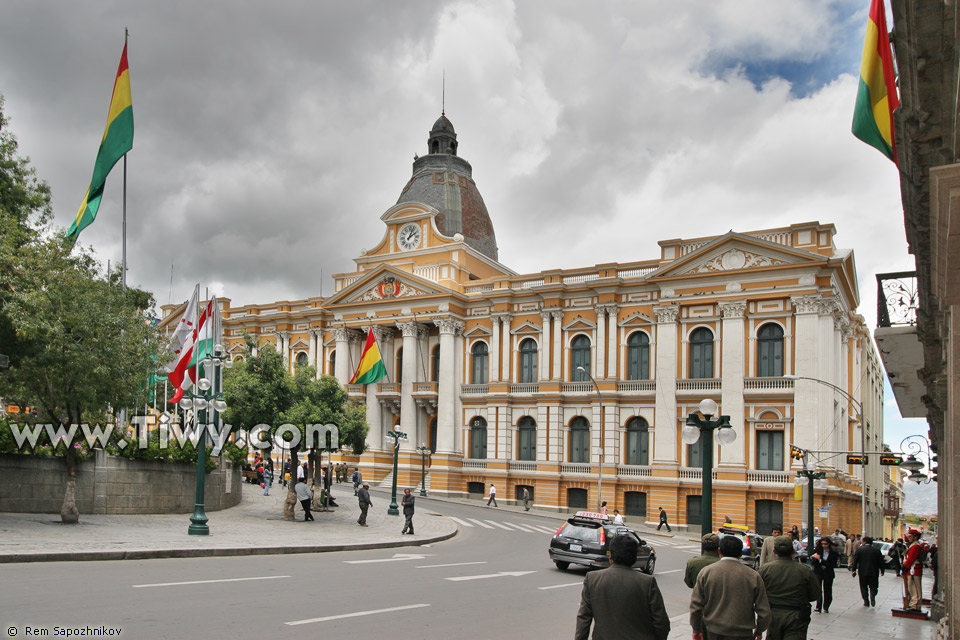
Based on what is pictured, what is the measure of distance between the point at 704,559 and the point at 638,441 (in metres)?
36.7

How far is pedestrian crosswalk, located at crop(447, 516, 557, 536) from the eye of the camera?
112ft

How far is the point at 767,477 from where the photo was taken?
1585 inches

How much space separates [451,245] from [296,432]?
2598 centimetres

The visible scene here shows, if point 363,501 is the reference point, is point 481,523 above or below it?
below

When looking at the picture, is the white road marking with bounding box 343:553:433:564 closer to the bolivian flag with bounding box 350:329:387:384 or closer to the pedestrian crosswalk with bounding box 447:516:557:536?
the pedestrian crosswalk with bounding box 447:516:557:536

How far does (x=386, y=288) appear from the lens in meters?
53.1

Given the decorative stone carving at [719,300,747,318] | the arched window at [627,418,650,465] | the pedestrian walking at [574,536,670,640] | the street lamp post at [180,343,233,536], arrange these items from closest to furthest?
the pedestrian walking at [574,536,670,640], the street lamp post at [180,343,233,536], the decorative stone carving at [719,300,747,318], the arched window at [627,418,650,465]

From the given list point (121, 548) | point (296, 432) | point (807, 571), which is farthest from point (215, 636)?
point (296, 432)

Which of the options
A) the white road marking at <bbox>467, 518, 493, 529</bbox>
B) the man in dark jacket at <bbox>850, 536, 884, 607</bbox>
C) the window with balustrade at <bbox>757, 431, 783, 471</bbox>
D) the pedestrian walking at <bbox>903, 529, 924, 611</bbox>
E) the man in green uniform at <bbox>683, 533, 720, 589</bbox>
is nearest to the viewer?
the man in green uniform at <bbox>683, 533, 720, 589</bbox>

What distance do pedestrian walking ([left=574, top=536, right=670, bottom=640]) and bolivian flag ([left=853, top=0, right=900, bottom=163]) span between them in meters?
6.06

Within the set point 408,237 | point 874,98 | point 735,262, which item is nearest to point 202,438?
point 874,98

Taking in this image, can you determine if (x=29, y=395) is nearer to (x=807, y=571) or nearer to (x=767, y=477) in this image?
(x=807, y=571)

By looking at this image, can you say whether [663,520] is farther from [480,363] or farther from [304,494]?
[304,494]

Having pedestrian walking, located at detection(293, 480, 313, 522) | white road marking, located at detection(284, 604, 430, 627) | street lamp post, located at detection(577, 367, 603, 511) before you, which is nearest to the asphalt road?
white road marking, located at detection(284, 604, 430, 627)
